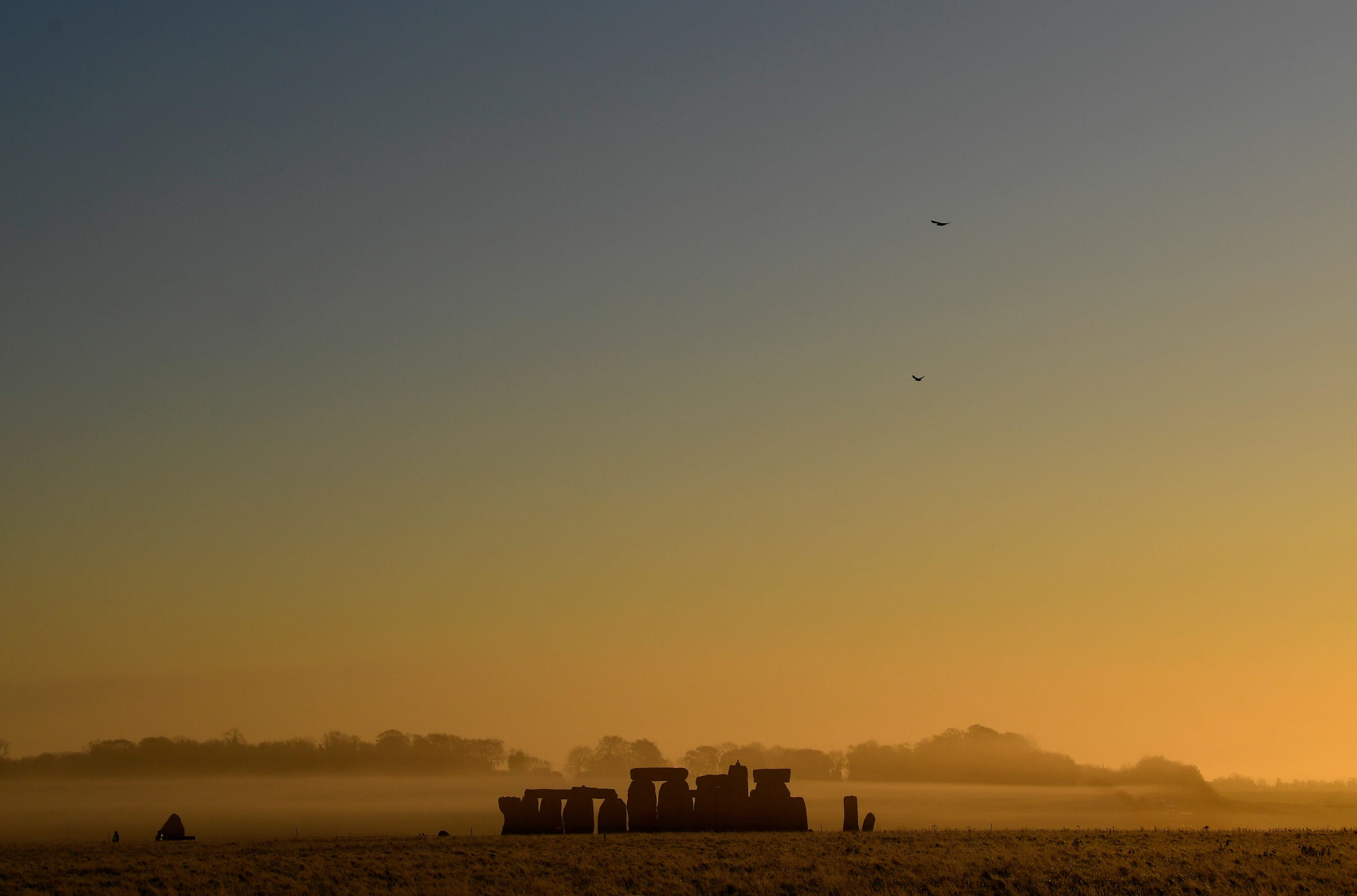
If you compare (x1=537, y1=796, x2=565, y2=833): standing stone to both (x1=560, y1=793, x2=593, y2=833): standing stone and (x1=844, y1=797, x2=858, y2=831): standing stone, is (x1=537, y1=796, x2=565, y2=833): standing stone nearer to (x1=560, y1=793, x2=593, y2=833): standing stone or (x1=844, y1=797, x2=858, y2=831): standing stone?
(x1=560, y1=793, x2=593, y2=833): standing stone

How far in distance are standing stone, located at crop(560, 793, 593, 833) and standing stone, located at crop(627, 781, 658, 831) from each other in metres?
1.68

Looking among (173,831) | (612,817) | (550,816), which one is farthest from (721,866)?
(173,831)

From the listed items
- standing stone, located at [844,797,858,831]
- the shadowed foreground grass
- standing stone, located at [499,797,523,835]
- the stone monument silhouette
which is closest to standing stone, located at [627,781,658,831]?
the stone monument silhouette

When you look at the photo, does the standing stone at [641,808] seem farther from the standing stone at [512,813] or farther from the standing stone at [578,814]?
the standing stone at [512,813]

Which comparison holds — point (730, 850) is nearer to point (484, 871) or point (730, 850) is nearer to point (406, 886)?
point (484, 871)

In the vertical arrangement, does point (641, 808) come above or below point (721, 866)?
above

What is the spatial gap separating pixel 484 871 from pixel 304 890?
5544mm

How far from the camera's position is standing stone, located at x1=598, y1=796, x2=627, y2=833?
5194 cm

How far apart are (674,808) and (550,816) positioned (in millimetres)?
5188

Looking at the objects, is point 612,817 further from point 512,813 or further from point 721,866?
point 721,866

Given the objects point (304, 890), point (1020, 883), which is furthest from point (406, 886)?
point (1020, 883)

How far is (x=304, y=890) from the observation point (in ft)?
118

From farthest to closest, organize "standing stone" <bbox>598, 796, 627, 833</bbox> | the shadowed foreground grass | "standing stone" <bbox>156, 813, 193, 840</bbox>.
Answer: "standing stone" <bbox>598, 796, 627, 833</bbox> → "standing stone" <bbox>156, 813, 193, 840</bbox> → the shadowed foreground grass

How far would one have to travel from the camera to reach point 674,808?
52.9 metres
